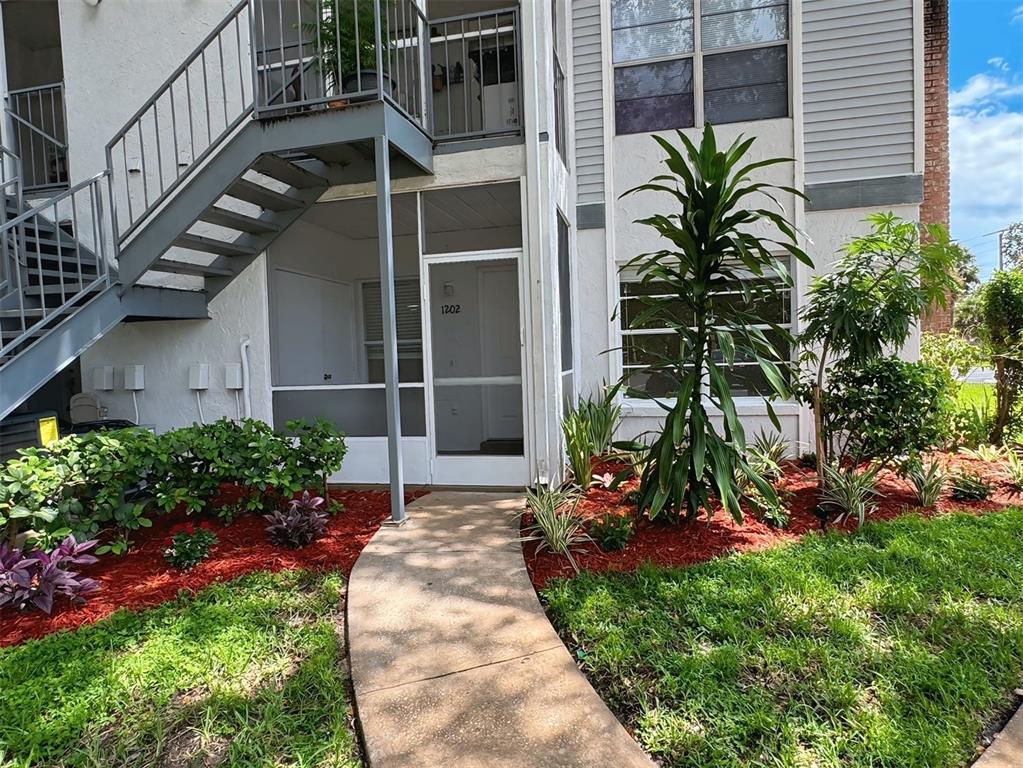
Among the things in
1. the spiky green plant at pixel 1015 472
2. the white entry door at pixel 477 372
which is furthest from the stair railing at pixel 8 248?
the spiky green plant at pixel 1015 472

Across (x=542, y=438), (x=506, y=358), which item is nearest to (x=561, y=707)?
(x=542, y=438)

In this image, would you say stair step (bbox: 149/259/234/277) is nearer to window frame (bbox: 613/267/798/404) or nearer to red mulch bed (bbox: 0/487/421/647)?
red mulch bed (bbox: 0/487/421/647)

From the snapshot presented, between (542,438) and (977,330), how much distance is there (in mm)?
5326

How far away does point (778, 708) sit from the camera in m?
2.46

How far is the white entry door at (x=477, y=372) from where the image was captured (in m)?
5.89

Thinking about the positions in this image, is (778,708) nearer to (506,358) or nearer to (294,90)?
(506,358)

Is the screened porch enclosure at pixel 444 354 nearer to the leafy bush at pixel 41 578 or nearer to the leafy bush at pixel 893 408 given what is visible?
the leafy bush at pixel 41 578

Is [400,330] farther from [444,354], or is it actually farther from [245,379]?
[245,379]

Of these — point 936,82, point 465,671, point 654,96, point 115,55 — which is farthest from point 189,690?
point 936,82

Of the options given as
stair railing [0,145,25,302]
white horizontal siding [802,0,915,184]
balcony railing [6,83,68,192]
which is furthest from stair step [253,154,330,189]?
white horizontal siding [802,0,915,184]

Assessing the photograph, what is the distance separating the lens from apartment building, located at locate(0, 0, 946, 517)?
527 centimetres

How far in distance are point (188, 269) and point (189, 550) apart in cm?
299

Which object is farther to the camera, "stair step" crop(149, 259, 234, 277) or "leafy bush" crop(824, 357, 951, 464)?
"stair step" crop(149, 259, 234, 277)

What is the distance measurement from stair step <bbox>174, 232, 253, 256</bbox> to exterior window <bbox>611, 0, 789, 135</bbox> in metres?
4.53
